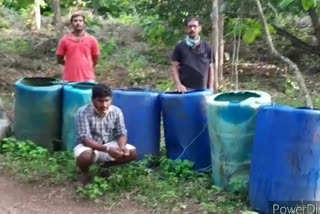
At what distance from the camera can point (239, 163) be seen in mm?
5508

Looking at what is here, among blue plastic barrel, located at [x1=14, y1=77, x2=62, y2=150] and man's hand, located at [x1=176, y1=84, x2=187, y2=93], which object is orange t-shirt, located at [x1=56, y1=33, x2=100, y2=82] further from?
man's hand, located at [x1=176, y1=84, x2=187, y2=93]

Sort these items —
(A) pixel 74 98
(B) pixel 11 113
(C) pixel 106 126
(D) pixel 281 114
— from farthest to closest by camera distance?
(B) pixel 11 113
(A) pixel 74 98
(C) pixel 106 126
(D) pixel 281 114

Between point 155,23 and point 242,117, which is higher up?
point 155,23

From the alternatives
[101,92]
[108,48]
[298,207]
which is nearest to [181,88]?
[101,92]

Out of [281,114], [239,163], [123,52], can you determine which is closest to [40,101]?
[239,163]

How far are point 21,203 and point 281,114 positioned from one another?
2.28 m

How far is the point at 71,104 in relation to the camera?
261 inches

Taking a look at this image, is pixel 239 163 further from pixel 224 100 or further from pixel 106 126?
pixel 106 126

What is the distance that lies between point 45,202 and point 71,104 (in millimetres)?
1286

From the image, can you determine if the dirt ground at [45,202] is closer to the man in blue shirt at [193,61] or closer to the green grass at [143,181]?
the green grass at [143,181]

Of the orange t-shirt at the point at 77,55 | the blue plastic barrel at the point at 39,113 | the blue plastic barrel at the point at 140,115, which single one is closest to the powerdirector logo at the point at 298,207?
the blue plastic barrel at the point at 140,115

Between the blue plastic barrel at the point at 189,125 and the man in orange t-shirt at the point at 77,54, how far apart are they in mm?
1415

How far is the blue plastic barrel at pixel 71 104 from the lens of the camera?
21.4ft

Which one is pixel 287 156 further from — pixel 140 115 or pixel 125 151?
pixel 140 115
